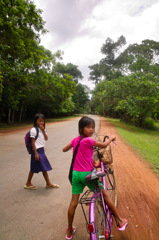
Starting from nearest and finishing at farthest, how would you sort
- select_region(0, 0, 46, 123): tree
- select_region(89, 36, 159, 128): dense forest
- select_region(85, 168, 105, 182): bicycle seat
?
select_region(85, 168, 105, 182): bicycle seat
select_region(0, 0, 46, 123): tree
select_region(89, 36, 159, 128): dense forest

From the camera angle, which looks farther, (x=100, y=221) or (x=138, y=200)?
(x=138, y=200)

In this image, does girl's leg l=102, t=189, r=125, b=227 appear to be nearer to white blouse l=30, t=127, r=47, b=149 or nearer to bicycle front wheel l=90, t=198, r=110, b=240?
bicycle front wheel l=90, t=198, r=110, b=240

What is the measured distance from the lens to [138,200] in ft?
10.8

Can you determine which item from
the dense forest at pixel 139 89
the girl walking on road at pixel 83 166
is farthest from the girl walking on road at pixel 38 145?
the dense forest at pixel 139 89

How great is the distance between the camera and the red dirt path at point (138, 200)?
94.7 inches

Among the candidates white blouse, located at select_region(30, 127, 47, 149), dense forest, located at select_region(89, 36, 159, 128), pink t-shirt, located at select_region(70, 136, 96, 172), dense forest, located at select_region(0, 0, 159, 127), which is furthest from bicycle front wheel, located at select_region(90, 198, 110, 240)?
dense forest, located at select_region(89, 36, 159, 128)

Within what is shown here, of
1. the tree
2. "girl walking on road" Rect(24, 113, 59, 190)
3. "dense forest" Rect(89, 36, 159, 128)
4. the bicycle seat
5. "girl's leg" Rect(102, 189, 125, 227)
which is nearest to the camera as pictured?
the bicycle seat

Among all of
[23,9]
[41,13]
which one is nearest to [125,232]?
[23,9]

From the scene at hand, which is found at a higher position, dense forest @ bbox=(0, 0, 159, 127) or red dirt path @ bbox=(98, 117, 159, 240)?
dense forest @ bbox=(0, 0, 159, 127)

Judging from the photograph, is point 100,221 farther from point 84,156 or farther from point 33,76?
point 33,76

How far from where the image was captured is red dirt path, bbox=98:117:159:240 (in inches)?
94.7

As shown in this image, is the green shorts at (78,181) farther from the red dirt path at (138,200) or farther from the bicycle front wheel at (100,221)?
the red dirt path at (138,200)

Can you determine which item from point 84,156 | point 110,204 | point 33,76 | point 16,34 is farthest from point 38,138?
point 33,76

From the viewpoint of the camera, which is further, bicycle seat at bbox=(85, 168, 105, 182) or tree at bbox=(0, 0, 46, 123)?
tree at bbox=(0, 0, 46, 123)
